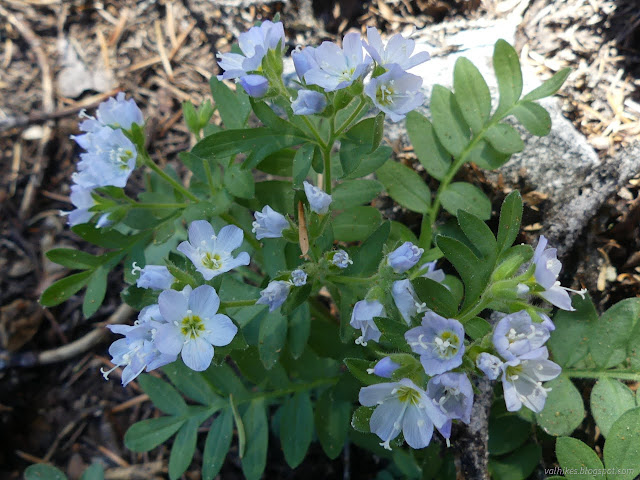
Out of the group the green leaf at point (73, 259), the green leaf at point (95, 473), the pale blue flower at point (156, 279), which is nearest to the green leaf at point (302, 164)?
the pale blue flower at point (156, 279)

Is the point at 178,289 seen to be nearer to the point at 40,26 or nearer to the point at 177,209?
the point at 177,209

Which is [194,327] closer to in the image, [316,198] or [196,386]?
[316,198]

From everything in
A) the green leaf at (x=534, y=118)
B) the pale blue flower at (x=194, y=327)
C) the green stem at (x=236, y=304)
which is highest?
the green leaf at (x=534, y=118)

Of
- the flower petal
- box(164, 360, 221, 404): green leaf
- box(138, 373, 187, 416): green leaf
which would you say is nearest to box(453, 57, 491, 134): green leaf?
the flower petal

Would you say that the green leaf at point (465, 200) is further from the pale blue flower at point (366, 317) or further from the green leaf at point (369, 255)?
the pale blue flower at point (366, 317)

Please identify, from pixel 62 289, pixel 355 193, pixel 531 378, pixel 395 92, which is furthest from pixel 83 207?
pixel 531 378

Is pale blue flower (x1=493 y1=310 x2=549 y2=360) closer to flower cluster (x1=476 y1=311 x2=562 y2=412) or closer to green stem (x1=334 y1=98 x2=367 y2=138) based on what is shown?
flower cluster (x1=476 y1=311 x2=562 y2=412)
